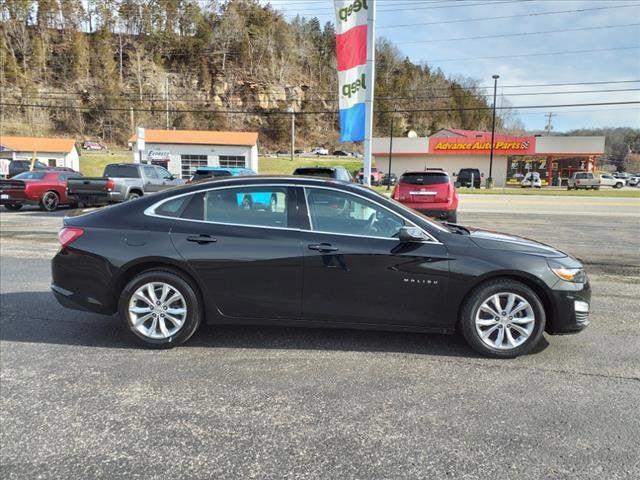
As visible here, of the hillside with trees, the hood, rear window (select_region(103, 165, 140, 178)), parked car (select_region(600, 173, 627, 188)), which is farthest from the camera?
the hillside with trees

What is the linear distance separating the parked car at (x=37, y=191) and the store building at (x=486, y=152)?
4027cm

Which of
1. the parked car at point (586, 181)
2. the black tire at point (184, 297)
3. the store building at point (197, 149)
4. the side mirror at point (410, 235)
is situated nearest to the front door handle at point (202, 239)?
the black tire at point (184, 297)

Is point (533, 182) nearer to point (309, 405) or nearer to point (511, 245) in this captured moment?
point (511, 245)

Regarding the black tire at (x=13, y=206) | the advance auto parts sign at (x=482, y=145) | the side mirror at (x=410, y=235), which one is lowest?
the black tire at (x=13, y=206)

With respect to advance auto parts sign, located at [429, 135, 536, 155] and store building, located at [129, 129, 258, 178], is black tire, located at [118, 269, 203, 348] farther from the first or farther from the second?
advance auto parts sign, located at [429, 135, 536, 155]

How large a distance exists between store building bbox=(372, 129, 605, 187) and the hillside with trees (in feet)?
91.2

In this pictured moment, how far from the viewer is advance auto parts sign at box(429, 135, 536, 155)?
170 ft

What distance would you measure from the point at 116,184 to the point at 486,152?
146ft

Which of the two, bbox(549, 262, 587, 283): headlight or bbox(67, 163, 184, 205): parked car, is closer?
bbox(549, 262, 587, 283): headlight

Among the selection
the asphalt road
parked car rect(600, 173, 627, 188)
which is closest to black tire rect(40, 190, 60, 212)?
the asphalt road

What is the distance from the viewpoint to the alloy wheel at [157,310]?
4.29 m

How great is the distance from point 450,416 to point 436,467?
61cm

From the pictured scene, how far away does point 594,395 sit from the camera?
140 inches

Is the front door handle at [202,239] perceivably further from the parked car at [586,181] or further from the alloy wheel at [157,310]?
the parked car at [586,181]
